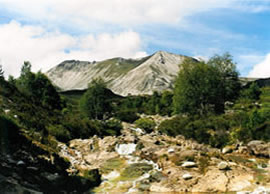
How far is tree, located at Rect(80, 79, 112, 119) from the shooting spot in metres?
50.5

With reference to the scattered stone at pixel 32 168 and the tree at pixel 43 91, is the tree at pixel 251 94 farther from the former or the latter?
the scattered stone at pixel 32 168

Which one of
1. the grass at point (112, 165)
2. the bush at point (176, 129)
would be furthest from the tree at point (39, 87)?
the grass at point (112, 165)

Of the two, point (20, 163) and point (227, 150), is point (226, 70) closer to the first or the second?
point (227, 150)

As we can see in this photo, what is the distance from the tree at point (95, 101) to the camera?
5047 cm

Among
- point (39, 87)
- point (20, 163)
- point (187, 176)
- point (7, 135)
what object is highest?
point (39, 87)

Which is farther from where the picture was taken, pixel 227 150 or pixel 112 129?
pixel 112 129

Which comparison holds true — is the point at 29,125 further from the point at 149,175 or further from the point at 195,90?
the point at 195,90

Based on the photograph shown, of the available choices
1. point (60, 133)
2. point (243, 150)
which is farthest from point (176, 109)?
point (60, 133)

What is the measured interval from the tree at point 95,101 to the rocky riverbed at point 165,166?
71.4ft

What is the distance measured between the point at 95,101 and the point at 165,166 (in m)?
31.2

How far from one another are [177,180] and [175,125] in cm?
2268

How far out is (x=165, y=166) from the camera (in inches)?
842

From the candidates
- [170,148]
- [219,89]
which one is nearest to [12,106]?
[170,148]

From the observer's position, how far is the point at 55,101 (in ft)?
202
